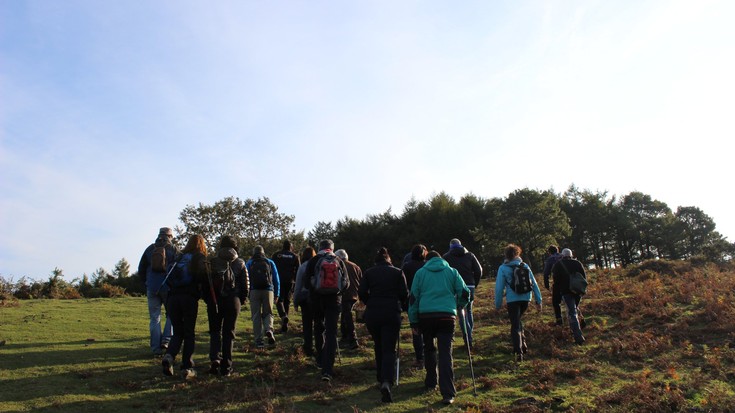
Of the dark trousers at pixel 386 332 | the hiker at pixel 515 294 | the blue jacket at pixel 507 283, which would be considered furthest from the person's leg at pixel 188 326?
the blue jacket at pixel 507 283

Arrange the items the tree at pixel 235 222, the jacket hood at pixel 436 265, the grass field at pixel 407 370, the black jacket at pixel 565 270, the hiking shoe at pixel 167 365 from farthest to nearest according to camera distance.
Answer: the tree at pixel 235 222 → the black jacket at pixel 565 270 → the hiking shoe at pixel 167 365 → the jacket hood at pixel 436 265 → the grass field at pixel 407 370

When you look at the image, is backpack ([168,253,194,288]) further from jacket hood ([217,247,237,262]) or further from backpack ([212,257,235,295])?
jacket hood ([217,247,237,262])

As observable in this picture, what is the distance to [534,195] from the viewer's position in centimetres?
5219

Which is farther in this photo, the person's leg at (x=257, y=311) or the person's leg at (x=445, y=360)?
the person's leg at (x=257, y=311)

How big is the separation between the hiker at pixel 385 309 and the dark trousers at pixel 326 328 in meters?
0.80

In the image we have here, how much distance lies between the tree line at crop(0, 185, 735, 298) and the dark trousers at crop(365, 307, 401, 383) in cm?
3908

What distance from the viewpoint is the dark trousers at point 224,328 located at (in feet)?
29.3

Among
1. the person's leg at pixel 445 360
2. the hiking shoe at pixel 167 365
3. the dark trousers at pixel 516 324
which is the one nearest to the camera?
the person's leg at pixel 445 360

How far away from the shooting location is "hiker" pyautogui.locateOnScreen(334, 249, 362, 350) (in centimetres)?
1078

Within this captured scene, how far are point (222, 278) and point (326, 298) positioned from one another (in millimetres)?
1891

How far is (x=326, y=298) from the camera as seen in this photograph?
917 cm

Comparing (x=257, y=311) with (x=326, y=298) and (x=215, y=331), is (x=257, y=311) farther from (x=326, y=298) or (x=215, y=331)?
(x=326, y=298)

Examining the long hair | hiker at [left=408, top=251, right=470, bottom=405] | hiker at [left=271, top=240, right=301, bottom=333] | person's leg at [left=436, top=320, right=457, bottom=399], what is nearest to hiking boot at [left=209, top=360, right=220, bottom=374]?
the long hair

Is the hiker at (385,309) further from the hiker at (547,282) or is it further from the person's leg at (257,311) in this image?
the hiker at (547,282)
